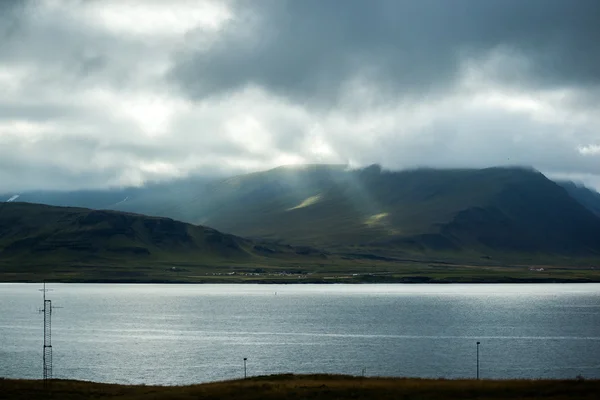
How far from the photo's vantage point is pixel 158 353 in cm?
15500

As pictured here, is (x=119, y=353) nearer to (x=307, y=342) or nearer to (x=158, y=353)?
(x=158, y=353)

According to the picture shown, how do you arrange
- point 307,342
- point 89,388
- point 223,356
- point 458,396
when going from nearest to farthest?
point 458,396, point 89,388, point 223,356, point 307,342

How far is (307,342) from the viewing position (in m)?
171

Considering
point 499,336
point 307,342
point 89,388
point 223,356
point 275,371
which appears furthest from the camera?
point 499,336

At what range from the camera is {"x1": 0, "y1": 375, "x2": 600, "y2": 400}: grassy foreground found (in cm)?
8988

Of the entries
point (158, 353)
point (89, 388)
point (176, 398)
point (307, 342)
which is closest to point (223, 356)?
point (158, 353)

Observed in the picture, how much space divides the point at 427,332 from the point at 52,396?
4511 inches

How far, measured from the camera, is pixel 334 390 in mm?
93062

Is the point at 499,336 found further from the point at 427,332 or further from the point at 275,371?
the point at 275,371

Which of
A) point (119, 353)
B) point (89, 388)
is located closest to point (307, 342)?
point (119, 353)

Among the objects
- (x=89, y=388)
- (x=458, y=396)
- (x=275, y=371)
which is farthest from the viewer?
(x=275, y=371)

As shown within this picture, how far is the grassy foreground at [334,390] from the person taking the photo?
89.9 m

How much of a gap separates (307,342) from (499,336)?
43827 mm

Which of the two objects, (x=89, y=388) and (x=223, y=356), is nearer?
(x=89, y=388)
